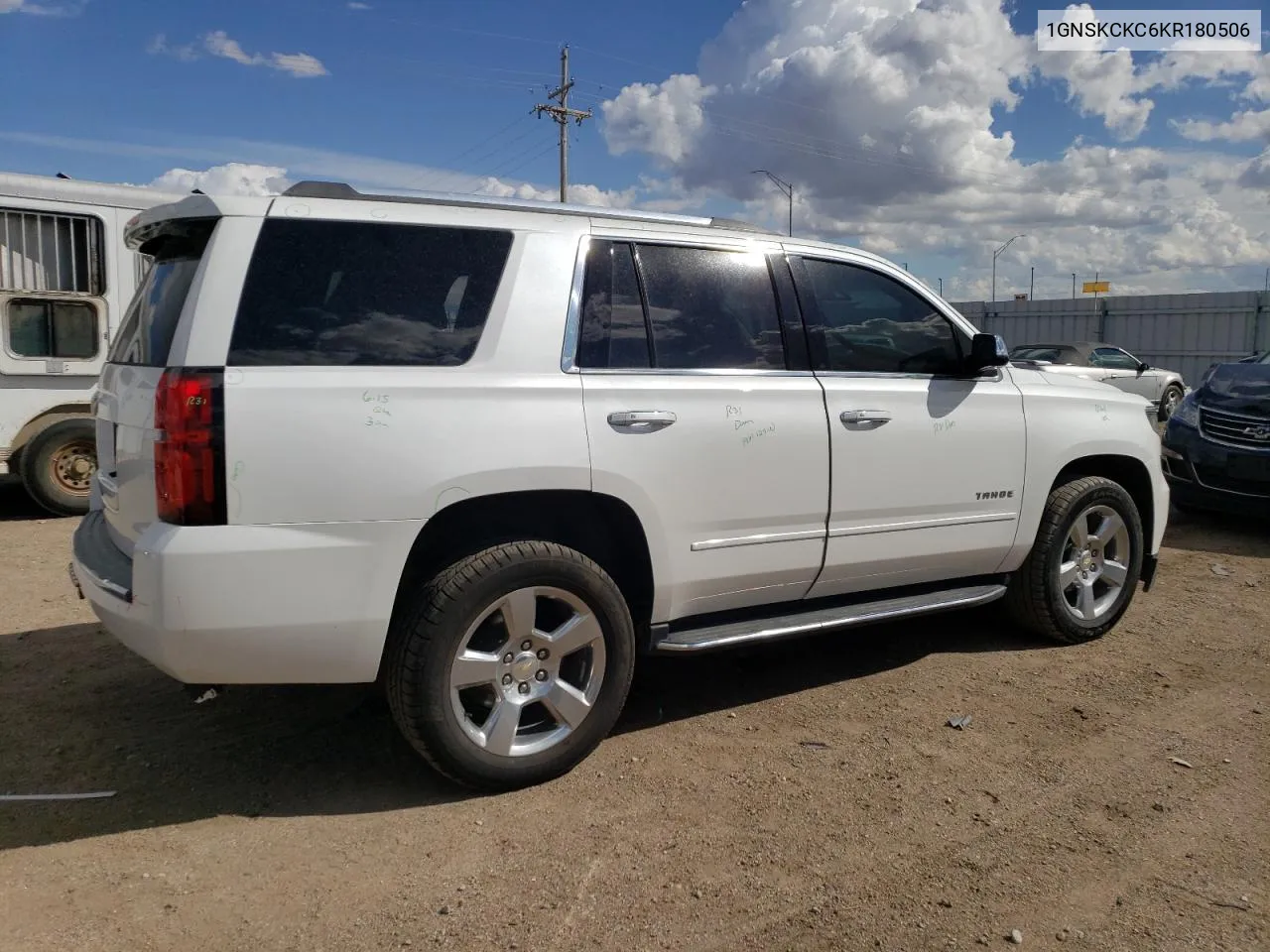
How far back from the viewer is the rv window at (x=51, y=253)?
301 inches

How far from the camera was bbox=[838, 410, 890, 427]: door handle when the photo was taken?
13.4ft

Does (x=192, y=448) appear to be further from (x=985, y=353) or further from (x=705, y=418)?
(x=985, y=353)

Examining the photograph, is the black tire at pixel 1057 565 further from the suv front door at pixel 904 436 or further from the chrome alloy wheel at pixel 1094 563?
the suv front door at pixel 904 436

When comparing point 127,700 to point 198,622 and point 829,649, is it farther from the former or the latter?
point 829,649

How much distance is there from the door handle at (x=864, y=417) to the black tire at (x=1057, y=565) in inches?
47.9

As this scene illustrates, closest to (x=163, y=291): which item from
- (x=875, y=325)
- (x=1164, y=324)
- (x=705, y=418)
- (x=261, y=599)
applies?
(x=261, y=599)

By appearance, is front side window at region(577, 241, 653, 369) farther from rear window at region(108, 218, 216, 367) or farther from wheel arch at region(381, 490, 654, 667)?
rear window at region(108, 218, 216, 367)

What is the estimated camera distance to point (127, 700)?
13.9ft

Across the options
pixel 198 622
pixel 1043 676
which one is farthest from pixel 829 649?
pixel 198 622

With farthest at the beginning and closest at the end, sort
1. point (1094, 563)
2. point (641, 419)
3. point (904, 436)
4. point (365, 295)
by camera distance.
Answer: point (1094, 563) → point (904, 436) → point (641, 419) → point (365, 295)

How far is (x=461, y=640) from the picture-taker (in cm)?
324

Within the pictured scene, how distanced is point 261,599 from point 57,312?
616 cm

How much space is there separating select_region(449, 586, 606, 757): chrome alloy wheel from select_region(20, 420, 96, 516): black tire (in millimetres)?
5739

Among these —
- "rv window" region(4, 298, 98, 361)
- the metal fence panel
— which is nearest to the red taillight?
"rv window" region(4, 298, 98, 361)
